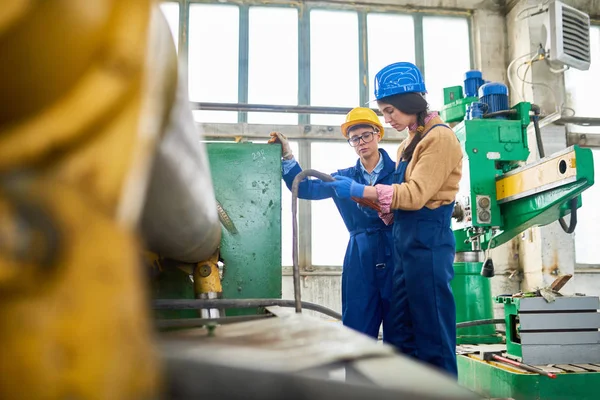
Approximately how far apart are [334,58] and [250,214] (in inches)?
168

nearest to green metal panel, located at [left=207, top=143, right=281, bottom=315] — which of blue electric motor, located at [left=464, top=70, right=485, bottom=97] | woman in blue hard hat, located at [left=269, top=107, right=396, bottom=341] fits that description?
woman in blue hard hat, located at [left=269, top=107, right=396, bottom=341]

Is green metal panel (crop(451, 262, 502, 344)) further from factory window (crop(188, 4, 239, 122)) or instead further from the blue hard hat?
factory window (crop(188, 4, 239, 122))

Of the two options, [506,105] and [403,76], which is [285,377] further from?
[506,105]

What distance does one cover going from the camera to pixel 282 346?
584mm

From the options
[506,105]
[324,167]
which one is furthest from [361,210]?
[324,167]

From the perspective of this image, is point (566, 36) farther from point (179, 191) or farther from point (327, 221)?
point (179, 191)

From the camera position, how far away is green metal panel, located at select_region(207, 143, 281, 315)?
163 centimetres

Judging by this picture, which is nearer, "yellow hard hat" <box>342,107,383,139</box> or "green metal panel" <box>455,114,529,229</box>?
"yellow hard hat" <box>342,107,383,139</box>

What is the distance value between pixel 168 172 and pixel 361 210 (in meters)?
1.87

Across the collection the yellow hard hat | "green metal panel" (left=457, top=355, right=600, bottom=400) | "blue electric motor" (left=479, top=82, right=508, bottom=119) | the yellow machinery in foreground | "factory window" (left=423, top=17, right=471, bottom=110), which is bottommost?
"green metal panel" (left=457, top=355, right=600, bottom=400)

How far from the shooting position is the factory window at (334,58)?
5504mm

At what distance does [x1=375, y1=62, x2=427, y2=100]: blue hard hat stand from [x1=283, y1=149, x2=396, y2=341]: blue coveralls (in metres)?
0.54

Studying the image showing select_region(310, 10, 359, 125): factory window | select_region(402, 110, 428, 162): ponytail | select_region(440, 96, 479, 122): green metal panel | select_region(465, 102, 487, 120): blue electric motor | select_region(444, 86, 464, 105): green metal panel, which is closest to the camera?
select_region(402, 110, 428, 162): ponytail

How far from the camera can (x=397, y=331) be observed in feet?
7.04
